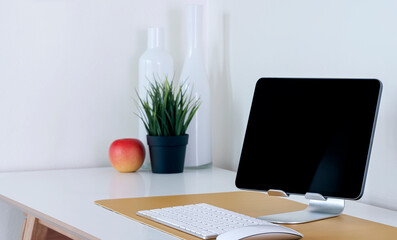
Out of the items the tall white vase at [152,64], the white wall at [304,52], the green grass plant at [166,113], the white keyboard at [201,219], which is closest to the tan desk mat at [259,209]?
the white keyboard at [201,219]

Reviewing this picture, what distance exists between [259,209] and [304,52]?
20.6 inches

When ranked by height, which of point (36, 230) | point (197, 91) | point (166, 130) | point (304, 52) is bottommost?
point (36, 230)

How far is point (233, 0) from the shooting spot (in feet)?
6.29

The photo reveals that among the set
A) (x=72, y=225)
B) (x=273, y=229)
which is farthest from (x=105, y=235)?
(x=273, y=229)

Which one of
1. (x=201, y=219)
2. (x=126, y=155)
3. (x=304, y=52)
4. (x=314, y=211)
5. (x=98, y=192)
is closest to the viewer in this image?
(x=201, y=219)

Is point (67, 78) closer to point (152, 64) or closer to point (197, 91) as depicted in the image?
point (152, 64)

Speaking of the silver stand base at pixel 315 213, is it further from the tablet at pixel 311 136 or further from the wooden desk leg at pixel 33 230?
the wooden desk leg at pixel 33 230

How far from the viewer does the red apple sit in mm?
1726

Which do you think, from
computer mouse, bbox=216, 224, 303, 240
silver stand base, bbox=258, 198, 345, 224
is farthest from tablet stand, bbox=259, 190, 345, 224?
computer mouse, bbox=216, 224, 303, 240

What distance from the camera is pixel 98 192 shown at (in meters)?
1.44

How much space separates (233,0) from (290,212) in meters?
0.89

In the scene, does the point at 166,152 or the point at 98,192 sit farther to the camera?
the point at 166,152

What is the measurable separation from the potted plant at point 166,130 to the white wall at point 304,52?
0.67 ft

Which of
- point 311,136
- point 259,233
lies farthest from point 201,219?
point 311,136
